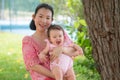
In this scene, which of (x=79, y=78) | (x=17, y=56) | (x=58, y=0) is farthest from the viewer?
(x=58, y=0)

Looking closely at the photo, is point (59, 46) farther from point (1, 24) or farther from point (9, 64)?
point (1, 24)

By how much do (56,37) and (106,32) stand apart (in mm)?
400

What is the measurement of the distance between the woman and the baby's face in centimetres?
11

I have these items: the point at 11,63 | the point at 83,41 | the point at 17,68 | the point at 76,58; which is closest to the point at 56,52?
the point at 83,41

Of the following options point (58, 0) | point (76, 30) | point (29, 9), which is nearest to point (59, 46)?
point (76, 30)

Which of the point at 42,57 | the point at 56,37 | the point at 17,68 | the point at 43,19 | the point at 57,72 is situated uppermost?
the point at 43,19

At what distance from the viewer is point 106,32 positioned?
2988mm

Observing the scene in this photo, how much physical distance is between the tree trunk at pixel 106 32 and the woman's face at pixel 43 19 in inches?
12.7

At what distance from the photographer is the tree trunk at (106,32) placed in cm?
298

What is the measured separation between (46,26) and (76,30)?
4.21 meters

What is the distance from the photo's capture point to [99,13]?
9.82 feet

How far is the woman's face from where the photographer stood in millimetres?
3133

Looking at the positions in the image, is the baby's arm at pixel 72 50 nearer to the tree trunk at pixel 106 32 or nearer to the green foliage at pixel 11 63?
the tree trunk at pixel 106 32

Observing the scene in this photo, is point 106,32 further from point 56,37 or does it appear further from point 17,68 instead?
point 17,68
